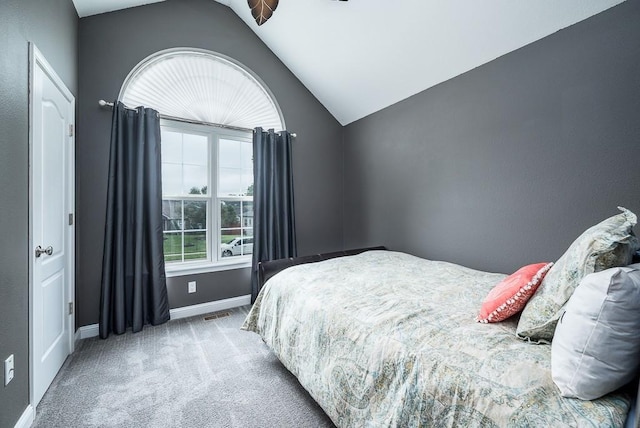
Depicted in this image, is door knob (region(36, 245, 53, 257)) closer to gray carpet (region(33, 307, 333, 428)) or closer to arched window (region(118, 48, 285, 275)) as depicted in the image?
gray carpet (region(33, 307, 333, 428))

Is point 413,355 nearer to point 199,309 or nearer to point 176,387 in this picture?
point 176,387

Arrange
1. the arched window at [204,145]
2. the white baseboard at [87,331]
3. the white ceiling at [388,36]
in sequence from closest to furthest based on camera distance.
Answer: the white ceiling at [388,36] → the white baseboard at [87,331] → the arched window at [204,145]

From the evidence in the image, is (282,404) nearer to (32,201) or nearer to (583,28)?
(32,201)

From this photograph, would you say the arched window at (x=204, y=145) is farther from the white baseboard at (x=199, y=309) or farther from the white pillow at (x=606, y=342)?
the white pillow at (x=606, y=342)

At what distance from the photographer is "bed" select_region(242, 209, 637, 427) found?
2.62 ft

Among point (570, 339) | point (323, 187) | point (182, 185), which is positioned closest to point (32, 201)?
point (182, 185)

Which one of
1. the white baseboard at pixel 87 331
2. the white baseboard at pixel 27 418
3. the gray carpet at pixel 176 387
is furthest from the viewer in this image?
the white baseboard at pixel 87 331

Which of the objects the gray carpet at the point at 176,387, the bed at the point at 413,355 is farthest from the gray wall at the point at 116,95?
the bed at the point at 413,355

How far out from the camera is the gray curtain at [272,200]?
A: 3.33m

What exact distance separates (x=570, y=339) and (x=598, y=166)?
165cm

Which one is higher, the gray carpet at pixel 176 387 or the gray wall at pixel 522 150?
the gray wall at pixel 522 150

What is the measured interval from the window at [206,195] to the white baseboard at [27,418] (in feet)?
5.08

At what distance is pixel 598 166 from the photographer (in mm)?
1827

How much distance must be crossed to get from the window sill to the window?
0.02m
